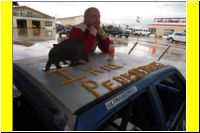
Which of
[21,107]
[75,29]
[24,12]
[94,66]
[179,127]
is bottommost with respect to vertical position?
[179,127]

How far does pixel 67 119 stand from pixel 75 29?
1.63 meters

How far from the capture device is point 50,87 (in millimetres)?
1134

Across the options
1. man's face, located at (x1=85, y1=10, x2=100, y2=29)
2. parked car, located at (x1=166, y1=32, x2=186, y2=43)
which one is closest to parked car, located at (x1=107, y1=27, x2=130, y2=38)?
parked car, located at (x1=166, y1=32, x2=186, y2=43)

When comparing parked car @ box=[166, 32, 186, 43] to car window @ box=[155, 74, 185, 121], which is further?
parked car @ box=[166, 32, 186, 43]

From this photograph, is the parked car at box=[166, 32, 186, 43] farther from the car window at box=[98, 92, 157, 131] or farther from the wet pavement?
the car window at box=[98, 92, 157, 131]

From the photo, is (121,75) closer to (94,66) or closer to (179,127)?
(94,66)

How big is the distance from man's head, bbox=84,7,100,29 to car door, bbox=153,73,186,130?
1311 mm

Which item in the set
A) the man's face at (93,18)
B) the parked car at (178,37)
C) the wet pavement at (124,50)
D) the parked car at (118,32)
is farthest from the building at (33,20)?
the man's face at (93,18)

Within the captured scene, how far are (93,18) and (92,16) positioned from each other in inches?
1.3

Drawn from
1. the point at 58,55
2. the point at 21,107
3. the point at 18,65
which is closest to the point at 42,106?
the point at 58,55

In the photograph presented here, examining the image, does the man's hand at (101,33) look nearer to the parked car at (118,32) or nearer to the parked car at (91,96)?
the parked car at (91,96)

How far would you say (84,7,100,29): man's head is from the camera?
8.02ft

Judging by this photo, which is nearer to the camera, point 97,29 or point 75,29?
point 75,29

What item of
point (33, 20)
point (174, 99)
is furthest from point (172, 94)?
point (33, 20)
